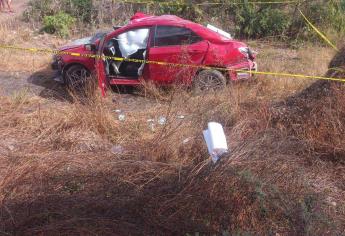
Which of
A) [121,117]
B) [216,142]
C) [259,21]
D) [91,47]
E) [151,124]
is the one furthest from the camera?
[259,21]

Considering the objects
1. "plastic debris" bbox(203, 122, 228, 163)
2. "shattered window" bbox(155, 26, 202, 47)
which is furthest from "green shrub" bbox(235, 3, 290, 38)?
"plastic debris" bbox(203, 122, 228, 163)

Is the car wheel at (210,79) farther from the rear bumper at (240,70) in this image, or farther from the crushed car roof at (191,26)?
the crushed car roof at (191,26)

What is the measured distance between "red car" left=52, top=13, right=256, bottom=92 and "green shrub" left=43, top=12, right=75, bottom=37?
5003 millimetres

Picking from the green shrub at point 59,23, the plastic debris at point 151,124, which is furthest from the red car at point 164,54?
the green shrub at point 59,23

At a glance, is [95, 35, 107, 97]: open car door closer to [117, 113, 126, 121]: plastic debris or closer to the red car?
the red car

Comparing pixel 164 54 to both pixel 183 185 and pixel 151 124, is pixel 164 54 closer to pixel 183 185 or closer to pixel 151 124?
pixel 151 124

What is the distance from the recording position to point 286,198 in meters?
4.36

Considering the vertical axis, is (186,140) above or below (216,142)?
below

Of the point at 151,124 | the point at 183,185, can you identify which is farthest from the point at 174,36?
the point at 183,185

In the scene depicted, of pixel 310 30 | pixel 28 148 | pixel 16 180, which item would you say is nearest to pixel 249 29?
pixel 310 30

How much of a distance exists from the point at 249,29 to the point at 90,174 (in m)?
10.1

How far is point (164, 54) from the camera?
28.7 ft

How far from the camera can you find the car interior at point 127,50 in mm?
8992

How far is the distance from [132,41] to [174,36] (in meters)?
0.83
